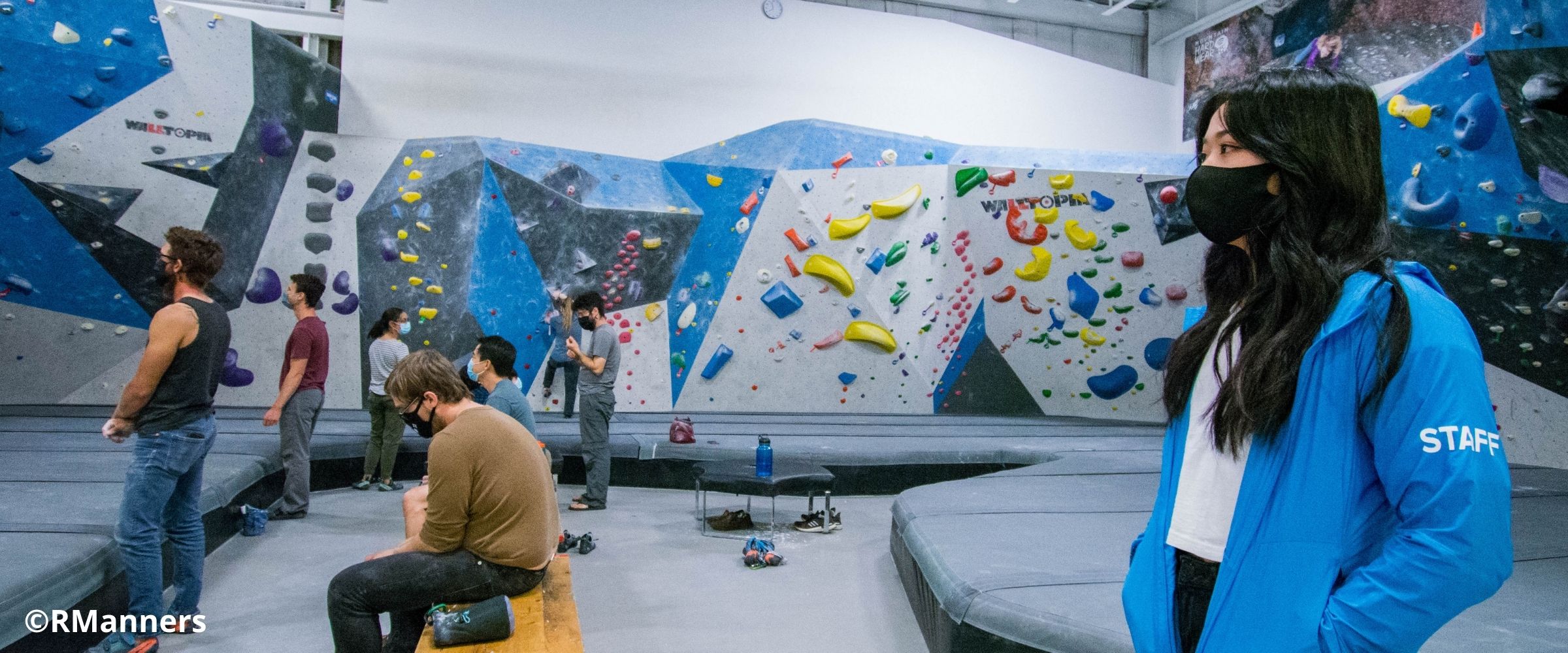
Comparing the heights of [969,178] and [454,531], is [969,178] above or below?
above

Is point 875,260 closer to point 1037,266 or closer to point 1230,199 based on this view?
point 1037,266

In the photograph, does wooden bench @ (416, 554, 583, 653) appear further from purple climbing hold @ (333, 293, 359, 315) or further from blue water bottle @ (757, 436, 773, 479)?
purple climbing hold @ (333, 293, 359, 315)

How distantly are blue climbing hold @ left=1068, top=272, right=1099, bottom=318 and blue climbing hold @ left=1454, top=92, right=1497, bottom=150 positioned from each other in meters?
3.44

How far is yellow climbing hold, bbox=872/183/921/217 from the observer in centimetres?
913

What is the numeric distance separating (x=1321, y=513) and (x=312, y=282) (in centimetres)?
481

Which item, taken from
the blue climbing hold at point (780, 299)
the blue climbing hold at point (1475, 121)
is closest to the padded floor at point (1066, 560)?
the blue climbing hold at point (1475, 121)

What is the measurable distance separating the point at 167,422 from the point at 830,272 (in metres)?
6.56

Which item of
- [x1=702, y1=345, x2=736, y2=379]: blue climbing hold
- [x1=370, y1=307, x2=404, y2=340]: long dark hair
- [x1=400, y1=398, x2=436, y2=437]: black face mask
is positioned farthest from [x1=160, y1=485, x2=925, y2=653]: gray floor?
[x1=702, y1=345, x2=736, y2=379]: blue climbing hold

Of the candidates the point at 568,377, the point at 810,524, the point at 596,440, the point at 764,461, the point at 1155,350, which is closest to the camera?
the point at 764,461

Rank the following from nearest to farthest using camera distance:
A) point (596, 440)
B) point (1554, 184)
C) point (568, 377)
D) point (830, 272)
Result: 1. point (596, 440)
2. point (1554, 184)
3. point (568, 377)
4. point (830, 272)

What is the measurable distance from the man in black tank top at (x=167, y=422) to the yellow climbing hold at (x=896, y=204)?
663cm

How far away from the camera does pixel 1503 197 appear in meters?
5.99

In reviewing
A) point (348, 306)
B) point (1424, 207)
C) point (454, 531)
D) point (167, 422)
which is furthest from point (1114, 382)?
point (167, 422)

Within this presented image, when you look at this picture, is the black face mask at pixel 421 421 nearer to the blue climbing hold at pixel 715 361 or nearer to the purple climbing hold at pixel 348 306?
the purple climbing hold at pixel 348 306
